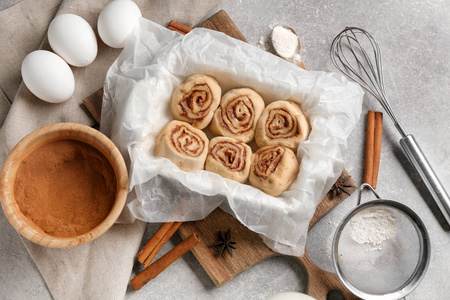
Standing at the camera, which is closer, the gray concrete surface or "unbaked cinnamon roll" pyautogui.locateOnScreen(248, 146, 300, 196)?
"unbaked cinnamon roll" pyautogui.locateOnScreen(248, 146, 300, 196)

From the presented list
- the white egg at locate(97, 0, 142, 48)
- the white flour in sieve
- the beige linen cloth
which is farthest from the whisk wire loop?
the white egg at locate(97, 0, 142, 48)

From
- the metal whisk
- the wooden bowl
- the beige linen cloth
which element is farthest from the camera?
the metal whisk

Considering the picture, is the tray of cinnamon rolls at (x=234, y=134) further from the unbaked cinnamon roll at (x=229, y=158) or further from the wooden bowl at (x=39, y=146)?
the wooden bowl at (x=39, y=146)

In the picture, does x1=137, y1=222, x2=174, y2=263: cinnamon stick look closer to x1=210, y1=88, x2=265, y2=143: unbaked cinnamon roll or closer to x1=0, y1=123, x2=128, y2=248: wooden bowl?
x1=0, y1=123, x2=128, y2=248: wooden bowl

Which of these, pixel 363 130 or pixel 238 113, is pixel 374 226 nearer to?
pixel 363 130

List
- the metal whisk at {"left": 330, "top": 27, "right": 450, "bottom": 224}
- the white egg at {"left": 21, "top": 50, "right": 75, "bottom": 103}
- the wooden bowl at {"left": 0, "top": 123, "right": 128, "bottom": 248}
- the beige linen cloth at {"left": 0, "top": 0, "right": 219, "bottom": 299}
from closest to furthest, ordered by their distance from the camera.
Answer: the wooden bowl at {"left": 0, "top": 123, "right": 128, "bottom": 248}, the white egg at {"left": 21, "top": 50, "right": 75, "bottom": 103}, the beige linen cloth at {"left": 0, "top": 0, "right": 219, "bottom": 299}, the metal whisk at {"left": 330, "top": 27, "right": 450, "bottom": 224}

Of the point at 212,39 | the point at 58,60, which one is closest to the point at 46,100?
the point at 58,60
